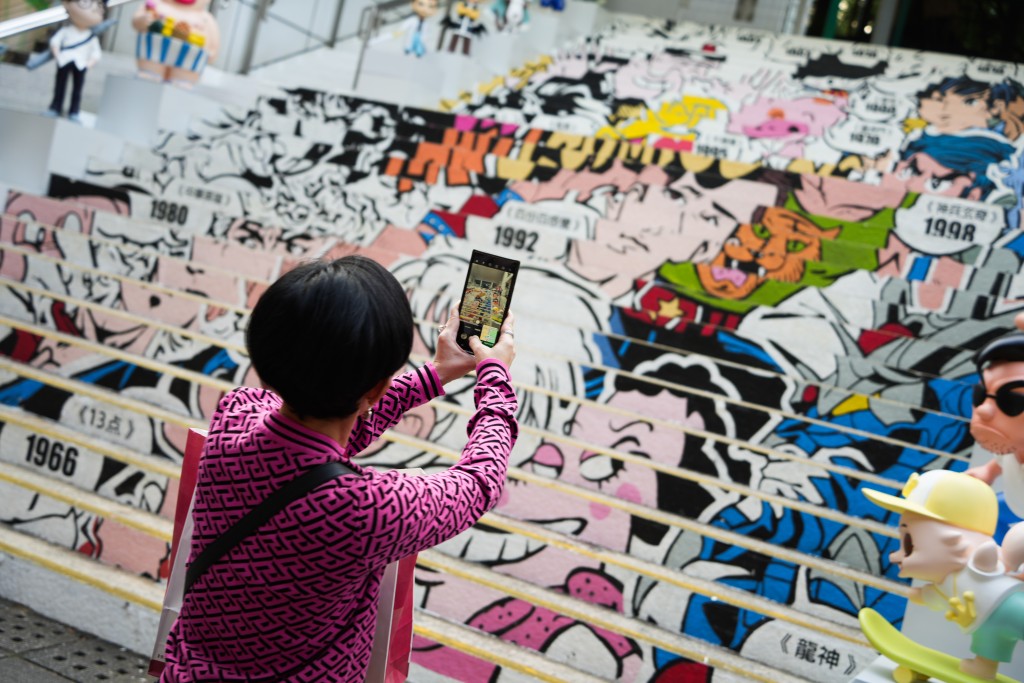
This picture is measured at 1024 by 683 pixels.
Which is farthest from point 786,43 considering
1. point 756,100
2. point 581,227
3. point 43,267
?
point 43,267

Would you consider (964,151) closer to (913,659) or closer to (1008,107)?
(1008,107)

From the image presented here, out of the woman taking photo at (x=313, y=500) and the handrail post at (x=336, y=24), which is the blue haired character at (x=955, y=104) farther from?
the woman taking photo at (x=313, y=500)

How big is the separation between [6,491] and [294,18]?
6.59 metres

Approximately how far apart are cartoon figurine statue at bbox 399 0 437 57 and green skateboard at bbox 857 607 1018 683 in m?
6.30

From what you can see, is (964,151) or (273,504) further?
(964,151)

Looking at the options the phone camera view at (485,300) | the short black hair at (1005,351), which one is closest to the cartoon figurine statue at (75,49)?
the phone camera view at (485,300)

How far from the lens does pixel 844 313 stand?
11.9 feet

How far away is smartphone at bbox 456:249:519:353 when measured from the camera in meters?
1.32

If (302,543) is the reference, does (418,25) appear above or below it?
above

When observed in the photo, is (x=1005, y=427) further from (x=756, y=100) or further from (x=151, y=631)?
(x=756, y=100)

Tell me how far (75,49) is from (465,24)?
3.36 m

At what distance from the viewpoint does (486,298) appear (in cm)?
133

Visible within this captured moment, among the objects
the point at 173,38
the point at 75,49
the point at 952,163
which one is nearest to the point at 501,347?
the point at 75,49

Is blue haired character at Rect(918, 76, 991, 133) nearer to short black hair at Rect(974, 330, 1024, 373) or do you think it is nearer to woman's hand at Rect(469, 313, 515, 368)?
short black hair at Rect(974, 330, 1024, 373)
